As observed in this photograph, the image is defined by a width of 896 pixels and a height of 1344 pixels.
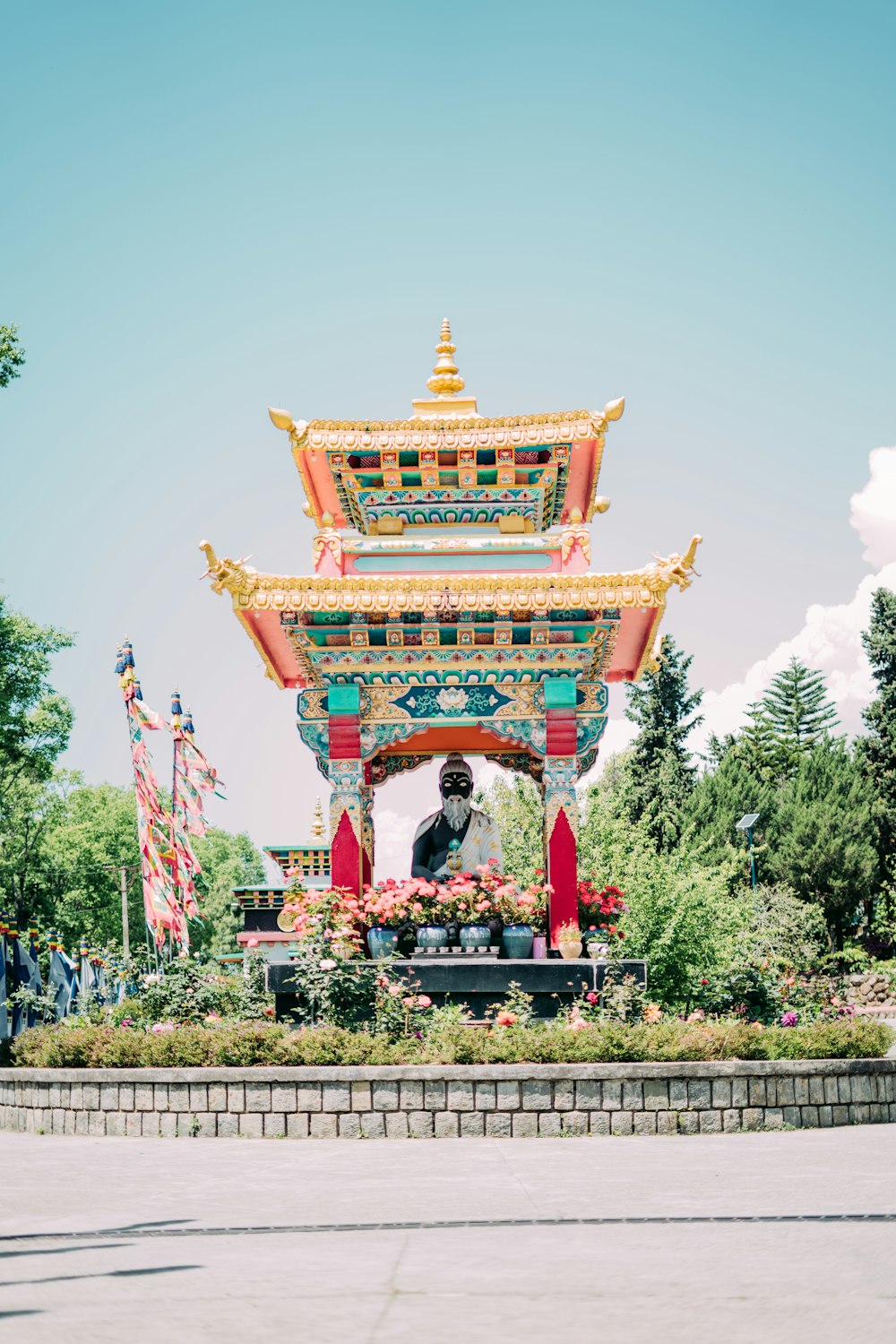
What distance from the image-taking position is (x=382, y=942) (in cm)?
1536

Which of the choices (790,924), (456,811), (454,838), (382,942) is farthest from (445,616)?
(790,924)

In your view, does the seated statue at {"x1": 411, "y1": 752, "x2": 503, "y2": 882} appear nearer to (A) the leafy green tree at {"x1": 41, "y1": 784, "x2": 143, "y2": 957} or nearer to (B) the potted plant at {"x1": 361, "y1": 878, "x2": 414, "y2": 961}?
(B) the potted plant at {"x1": 361, "y1": 878, "x2": 414, "y2": 961}

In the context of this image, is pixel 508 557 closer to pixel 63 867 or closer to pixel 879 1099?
pixel 879 1099

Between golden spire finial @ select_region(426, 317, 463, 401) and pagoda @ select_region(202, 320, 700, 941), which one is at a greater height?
golden spire finial @ select_region(426, 317, 463, 401)

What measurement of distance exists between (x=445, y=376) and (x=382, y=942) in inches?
345

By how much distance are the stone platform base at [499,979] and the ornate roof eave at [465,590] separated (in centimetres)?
430

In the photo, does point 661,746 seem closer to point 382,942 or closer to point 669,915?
point 669,915

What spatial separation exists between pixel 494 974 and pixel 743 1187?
6.67m

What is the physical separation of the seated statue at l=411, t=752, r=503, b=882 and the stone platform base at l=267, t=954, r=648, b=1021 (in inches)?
85.5

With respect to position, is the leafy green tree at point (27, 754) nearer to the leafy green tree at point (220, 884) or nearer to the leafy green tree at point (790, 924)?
the leafy green tree at point (220, 884)

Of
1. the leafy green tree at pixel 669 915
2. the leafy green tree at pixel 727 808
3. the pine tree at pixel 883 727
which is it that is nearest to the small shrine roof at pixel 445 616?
the leafy green tree at pixel 669 915

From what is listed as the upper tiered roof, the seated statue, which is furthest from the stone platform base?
the upper tiered roof

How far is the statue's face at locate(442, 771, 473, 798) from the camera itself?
17453 millimetres

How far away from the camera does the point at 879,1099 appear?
41.2ft
